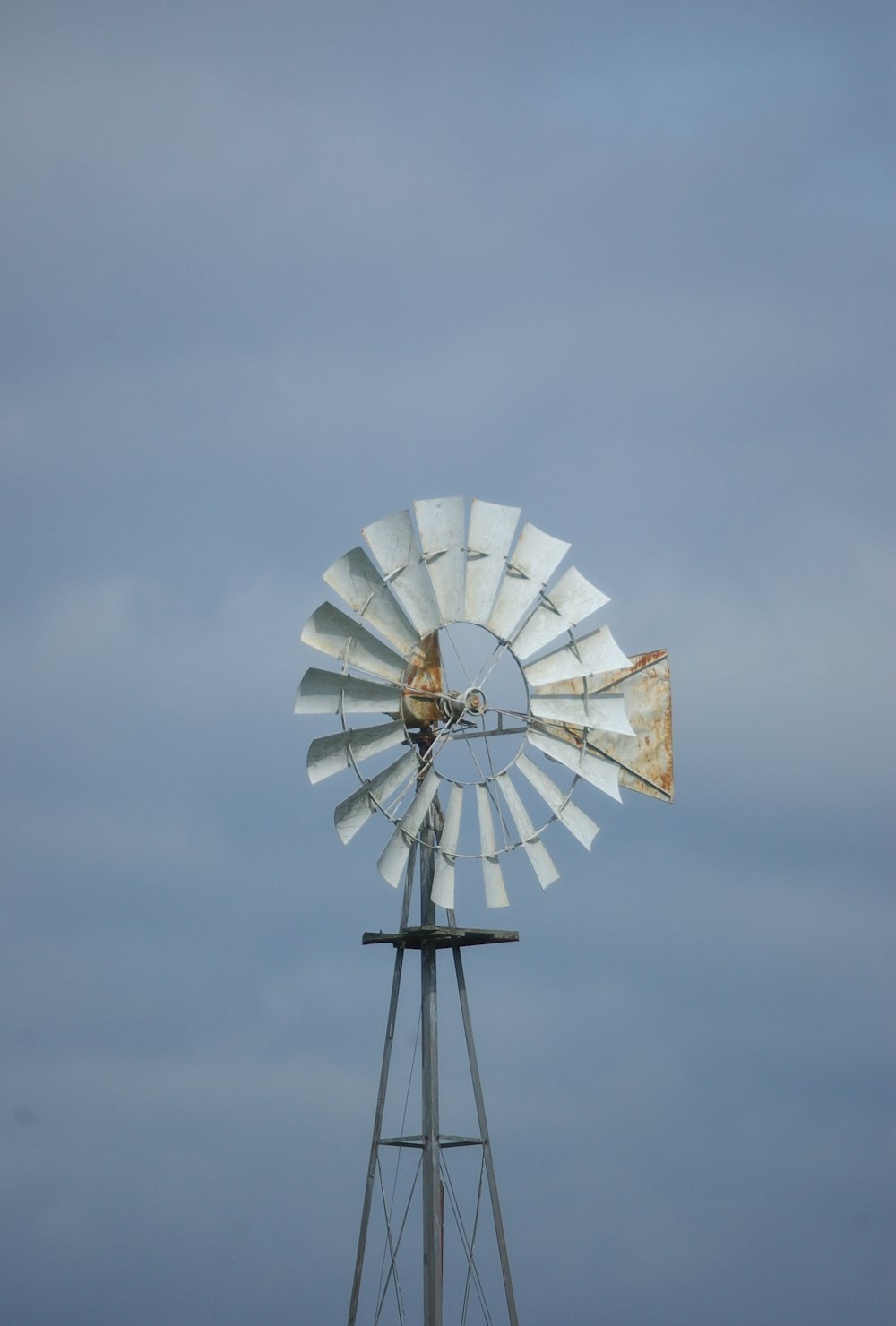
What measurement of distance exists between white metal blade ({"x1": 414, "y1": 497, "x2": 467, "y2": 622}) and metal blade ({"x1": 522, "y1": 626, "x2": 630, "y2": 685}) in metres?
1.07

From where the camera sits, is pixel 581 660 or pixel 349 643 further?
pixel 581 660

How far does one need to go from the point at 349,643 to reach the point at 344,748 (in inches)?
42.8

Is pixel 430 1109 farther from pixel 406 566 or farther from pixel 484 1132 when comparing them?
pixel 406 566

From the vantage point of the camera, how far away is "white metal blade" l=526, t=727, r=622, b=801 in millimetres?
22906

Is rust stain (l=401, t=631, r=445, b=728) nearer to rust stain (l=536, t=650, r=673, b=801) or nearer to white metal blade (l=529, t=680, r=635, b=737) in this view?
white metal blade (l=529, t=680, r=635, b=737)

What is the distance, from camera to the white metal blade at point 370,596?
2209 centimetres

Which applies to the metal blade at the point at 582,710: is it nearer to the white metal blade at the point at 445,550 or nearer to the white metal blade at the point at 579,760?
the white metal blade at the point at 579,760

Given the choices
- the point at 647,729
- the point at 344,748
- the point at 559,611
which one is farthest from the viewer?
the point at 647,729

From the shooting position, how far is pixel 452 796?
2245 centimetres

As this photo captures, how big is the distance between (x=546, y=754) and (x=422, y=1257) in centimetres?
540

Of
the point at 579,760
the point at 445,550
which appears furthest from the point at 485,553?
the point at 579,760

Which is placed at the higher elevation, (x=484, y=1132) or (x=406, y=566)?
(x=406, y=566)

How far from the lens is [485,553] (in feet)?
74.6

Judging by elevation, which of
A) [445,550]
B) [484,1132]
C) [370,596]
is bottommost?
[484,1132]
